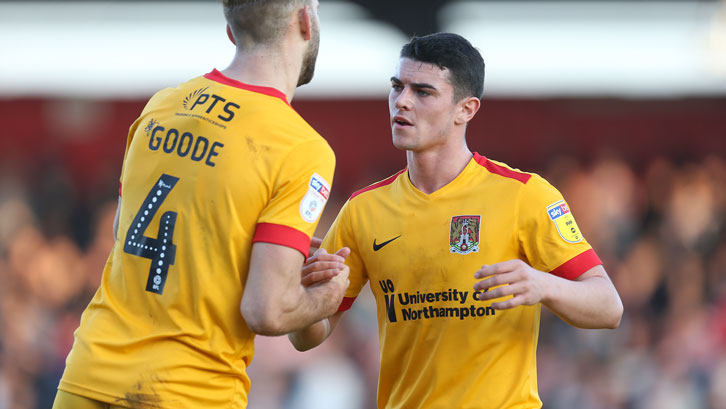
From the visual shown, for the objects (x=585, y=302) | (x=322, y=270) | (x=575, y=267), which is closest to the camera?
(x=322, y=270)

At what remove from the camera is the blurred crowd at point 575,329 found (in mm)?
10602

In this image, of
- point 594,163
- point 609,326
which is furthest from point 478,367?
point 594,163

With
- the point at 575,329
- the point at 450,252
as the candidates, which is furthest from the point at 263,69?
the point at 575,329

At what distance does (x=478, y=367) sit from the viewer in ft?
12.0

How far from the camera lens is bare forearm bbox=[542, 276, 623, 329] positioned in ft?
10.9

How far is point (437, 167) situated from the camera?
3.96 meters

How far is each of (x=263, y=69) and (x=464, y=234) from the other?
1.13 meters

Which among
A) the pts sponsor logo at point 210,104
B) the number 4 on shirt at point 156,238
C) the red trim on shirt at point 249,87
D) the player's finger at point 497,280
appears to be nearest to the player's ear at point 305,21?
the red trim on shirt at point 249,87

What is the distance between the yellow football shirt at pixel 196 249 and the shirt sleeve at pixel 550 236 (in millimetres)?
997

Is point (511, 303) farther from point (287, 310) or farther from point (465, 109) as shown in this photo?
point (465, 109)

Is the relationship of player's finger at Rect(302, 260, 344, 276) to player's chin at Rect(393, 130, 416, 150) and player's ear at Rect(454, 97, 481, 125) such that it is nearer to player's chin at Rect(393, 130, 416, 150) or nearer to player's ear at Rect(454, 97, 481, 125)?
player's chin at Rect(393, 130, 416, 150)

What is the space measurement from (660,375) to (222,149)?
28.7 feet

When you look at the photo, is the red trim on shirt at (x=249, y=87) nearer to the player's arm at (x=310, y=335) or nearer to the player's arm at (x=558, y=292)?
the player's arm at (x=558, y=292)

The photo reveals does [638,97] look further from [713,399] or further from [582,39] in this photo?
[713,399]
